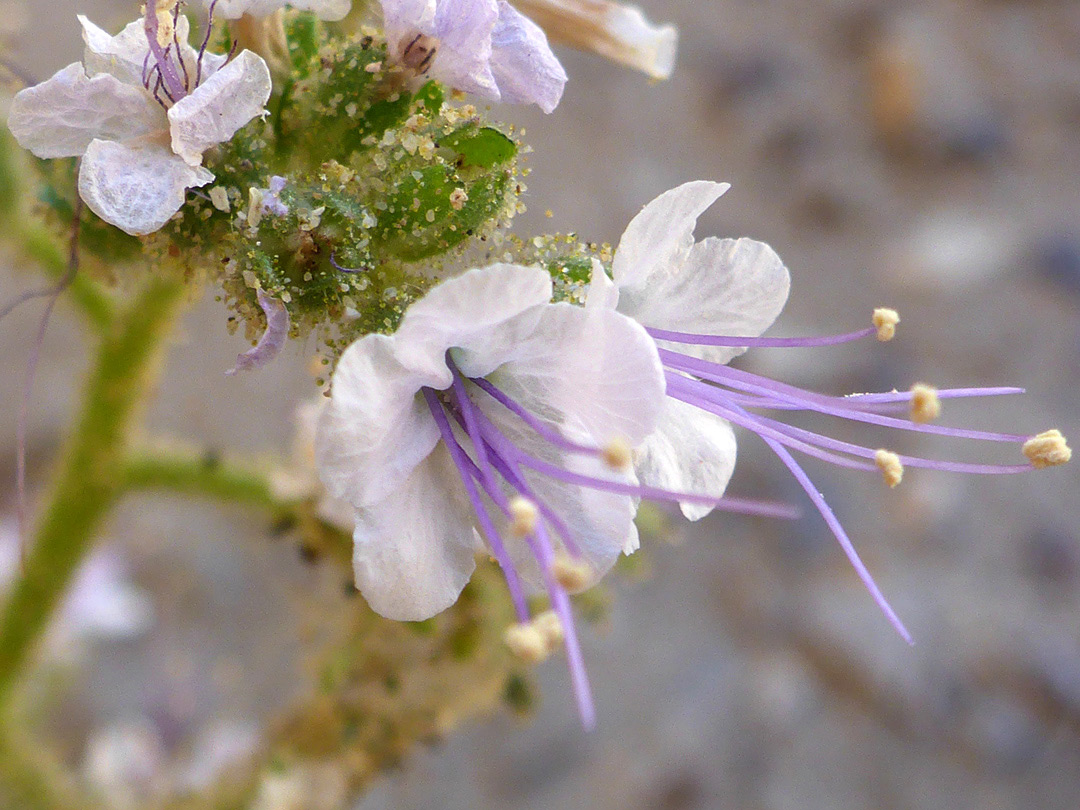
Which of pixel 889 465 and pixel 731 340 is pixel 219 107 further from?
pixel 889 465

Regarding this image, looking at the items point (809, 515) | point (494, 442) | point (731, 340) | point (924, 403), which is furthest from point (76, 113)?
point (809, 515)

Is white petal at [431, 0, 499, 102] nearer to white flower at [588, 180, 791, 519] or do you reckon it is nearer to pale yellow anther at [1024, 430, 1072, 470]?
white flower at [588, 180, 791, 519]

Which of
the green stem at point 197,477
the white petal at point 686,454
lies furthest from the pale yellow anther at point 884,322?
the green stem at point 197,477

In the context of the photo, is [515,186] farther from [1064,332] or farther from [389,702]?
[1064,332]

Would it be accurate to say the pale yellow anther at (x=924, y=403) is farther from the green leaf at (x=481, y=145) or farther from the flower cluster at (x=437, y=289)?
the green leaf at (x=481, y=145)

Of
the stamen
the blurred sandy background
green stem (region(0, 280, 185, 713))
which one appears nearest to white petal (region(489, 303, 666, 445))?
the stamen
